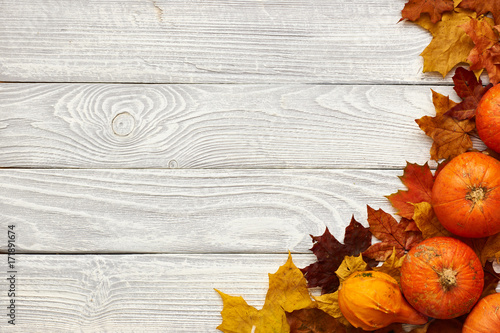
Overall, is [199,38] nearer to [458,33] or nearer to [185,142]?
[185,142]

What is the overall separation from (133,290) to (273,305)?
349 mm

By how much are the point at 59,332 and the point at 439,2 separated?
1245 mm

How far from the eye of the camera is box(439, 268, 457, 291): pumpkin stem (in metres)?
0.83

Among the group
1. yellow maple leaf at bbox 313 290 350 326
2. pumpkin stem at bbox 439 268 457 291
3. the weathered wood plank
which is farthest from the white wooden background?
pumpkin stem at bbox 439 268 457 291

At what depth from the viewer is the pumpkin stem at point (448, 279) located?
2.72ft

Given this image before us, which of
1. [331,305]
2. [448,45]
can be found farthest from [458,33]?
[331,305]

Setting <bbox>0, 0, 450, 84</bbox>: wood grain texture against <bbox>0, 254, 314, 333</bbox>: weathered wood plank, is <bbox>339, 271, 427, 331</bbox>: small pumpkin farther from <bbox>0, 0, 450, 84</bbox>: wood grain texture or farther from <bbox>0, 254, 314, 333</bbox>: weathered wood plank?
<bbox>0, 0, 450, 84</bbox>: wood grain texture

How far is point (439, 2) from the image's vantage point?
98cm

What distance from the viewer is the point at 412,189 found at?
3.20 ft

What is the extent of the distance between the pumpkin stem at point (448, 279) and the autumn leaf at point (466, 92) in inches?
14.9

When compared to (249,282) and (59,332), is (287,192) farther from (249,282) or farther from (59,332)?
(59,332)

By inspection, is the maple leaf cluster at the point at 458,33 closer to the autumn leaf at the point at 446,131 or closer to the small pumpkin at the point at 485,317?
the autumn leaf at the point at 446,131

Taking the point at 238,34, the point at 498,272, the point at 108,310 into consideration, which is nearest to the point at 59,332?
the point at 108,310

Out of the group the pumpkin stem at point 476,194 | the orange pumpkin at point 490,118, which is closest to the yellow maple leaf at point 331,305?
the pumpkin stem at point 476,194
